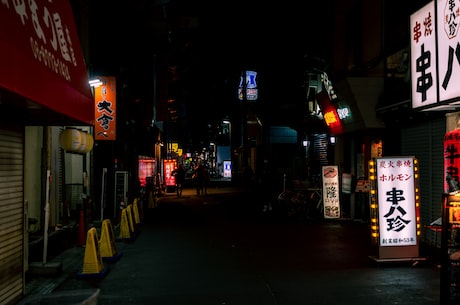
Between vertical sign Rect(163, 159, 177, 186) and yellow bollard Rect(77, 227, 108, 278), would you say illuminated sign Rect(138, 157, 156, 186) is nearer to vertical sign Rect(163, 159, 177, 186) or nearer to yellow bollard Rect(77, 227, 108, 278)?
vertical sign Rect(163, 159, 177, 186)

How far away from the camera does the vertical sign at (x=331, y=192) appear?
1923 cm

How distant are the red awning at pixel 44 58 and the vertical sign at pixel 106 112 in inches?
359

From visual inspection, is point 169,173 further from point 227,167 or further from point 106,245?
point 106,245

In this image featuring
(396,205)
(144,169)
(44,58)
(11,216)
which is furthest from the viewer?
(144,169)

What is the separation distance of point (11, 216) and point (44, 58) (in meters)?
2.75

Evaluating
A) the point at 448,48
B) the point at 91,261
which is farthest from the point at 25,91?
the point at 448,48

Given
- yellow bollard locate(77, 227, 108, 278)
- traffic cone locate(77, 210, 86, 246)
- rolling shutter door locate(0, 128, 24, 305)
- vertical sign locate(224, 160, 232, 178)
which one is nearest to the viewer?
rolling shutter door locate(0, 128, 24, 305)

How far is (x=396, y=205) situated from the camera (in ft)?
35.4

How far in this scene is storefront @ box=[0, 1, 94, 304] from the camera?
5.63 meters

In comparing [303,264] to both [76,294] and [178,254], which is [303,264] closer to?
[178,254]

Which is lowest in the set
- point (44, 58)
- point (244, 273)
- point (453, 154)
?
point (244, 273)

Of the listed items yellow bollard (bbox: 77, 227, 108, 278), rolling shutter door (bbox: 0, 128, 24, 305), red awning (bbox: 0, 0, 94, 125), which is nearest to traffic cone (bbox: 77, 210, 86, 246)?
yellow bollard (bbox: 77, 227, 108, 278)

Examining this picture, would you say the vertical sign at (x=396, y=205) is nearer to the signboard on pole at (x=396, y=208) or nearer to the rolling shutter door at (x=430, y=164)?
the signboard on pole at (x=396, y=208)

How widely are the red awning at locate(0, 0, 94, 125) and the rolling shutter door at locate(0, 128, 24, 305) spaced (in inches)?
44.5
